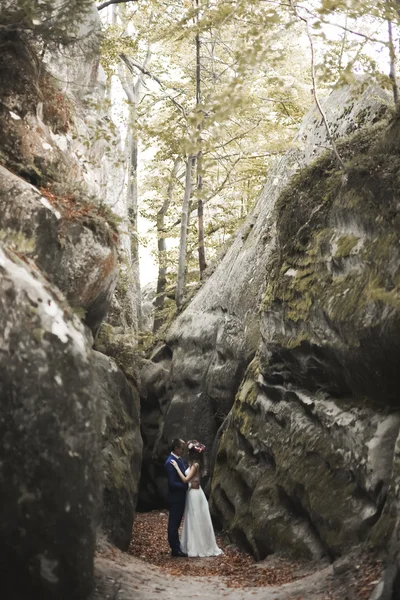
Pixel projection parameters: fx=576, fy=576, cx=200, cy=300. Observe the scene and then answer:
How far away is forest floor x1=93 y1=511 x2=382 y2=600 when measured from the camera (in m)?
6.13

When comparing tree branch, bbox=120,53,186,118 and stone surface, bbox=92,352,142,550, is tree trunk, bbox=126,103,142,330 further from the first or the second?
stone surface, bbox=92,352,142,550

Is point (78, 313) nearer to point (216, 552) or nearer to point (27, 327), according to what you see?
point (27, 327)

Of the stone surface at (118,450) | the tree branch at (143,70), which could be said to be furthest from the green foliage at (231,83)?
the stone surface at (118,450)

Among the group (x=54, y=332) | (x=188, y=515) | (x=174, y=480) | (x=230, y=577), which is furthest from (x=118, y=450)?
(x=54, y=332)

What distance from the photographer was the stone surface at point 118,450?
31.6 feet

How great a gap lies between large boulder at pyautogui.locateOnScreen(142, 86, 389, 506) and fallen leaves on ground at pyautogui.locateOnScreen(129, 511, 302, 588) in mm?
2859

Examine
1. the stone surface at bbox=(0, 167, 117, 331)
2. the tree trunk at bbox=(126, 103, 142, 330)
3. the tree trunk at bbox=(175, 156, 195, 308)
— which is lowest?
the stone surface at bbox=(0, 167, 117, 331)

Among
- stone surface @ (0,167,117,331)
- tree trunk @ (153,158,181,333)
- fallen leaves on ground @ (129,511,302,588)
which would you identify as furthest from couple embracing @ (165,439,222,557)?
tree trunk @ (153,158,181,333)

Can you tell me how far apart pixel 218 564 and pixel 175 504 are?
1323mm

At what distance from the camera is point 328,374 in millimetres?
8672

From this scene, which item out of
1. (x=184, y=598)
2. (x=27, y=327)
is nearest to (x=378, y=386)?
(x=184, y=598)

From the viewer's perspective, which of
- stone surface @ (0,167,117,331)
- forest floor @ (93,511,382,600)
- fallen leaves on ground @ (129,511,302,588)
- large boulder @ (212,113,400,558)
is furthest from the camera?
stone surface @ (0,167,117,331)

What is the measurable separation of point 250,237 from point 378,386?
8.50 meters

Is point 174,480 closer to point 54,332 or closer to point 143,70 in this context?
point 54,332
